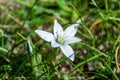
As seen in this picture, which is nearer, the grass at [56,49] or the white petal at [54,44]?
the white petal at [54,44]

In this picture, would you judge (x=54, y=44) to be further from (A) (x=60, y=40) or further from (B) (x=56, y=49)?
(B) (x=56, y=49)

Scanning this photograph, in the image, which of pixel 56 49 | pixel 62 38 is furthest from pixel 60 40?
pixel 56 49

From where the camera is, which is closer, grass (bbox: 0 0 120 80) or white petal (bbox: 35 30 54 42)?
white petal (bbox: 35 30 54 42)

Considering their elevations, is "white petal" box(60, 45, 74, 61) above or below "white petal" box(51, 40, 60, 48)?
below

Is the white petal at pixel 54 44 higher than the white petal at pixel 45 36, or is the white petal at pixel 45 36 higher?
the white petal at pixel 45 36

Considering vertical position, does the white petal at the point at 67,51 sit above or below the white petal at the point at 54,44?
below

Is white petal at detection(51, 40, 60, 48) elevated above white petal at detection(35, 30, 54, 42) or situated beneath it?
situated beneath

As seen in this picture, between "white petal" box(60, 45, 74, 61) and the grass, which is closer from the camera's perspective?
"white petal" box(60, 45, 74, 61)

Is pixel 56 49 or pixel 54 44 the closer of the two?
pixel 54 44

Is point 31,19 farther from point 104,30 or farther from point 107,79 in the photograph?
point 107,79
